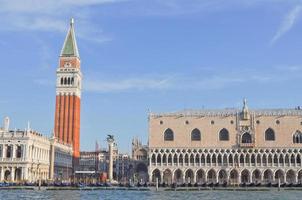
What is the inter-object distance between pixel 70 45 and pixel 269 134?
44342 mm

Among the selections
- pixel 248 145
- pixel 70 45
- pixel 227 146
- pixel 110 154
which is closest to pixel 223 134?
pixel 227 146

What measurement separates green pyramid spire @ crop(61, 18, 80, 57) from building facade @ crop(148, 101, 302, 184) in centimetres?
2833

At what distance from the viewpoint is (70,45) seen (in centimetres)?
9612

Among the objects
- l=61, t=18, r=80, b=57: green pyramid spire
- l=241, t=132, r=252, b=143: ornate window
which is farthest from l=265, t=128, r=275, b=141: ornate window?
l=61, t=18, r=80, b=57: green pyramid spire

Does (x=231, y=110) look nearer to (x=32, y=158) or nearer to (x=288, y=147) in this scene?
(x=288, y=147)

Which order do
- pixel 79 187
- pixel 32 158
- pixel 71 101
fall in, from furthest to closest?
pixel 71 101
pixel 32 158
pixel 79 187

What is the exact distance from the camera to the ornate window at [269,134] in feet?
236

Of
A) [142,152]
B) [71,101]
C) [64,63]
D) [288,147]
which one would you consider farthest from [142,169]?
[288,147]

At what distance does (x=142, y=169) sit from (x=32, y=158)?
3035 centimetres

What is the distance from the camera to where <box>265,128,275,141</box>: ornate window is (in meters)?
72.0

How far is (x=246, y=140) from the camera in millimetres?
72250

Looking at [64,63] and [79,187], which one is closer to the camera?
[79,187]

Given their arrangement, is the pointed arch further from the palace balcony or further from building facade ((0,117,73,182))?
building facade ((0,117,73,182))

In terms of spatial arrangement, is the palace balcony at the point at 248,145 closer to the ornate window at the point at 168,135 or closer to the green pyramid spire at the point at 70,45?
the ornate window at the point at 168,135
